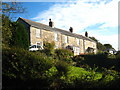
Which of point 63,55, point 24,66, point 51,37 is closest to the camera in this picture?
point 24,66

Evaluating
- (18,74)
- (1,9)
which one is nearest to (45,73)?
(18,74)

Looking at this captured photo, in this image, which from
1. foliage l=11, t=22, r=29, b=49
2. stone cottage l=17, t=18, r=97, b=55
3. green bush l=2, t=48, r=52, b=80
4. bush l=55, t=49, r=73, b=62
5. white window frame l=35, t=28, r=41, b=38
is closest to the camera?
green bush l=2, t=48, r=52, b=80

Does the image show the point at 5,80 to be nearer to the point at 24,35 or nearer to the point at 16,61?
the point at 16,61

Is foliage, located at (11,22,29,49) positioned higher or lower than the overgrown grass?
higher

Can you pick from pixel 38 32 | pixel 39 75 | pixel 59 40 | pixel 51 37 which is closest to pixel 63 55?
pixel 39 75

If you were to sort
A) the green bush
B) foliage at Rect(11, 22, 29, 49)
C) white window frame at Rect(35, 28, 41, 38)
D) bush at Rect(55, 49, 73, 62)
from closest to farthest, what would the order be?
1. the green bush
2. bush at Rect(55, 49, 73, 62)
3. foliage at Rect(11, 22, 29, 49)
4. white window frame at Rect(35, 28, 41, 38)

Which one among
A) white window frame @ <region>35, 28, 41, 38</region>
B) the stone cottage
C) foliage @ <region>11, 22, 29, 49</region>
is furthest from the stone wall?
foliage @ <region>11, 22, 29, 49</region>

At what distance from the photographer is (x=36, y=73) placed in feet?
18.3

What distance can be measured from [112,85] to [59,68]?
2.31m

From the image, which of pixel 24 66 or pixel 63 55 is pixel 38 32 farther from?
pixel 24 66

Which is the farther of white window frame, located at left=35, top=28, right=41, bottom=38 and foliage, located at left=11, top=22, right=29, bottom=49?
white window frame, located at left=35, top=28, right=41, bottom=38

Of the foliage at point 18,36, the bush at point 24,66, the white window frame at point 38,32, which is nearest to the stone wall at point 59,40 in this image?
the white window frame at point 38,32

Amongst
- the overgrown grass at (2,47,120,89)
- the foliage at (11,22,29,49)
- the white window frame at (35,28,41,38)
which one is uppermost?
the white window frame at (35,28,41,38)

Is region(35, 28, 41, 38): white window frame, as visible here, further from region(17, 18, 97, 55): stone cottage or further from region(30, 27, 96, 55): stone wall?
region(30, 27, 96, 55): stone wall
